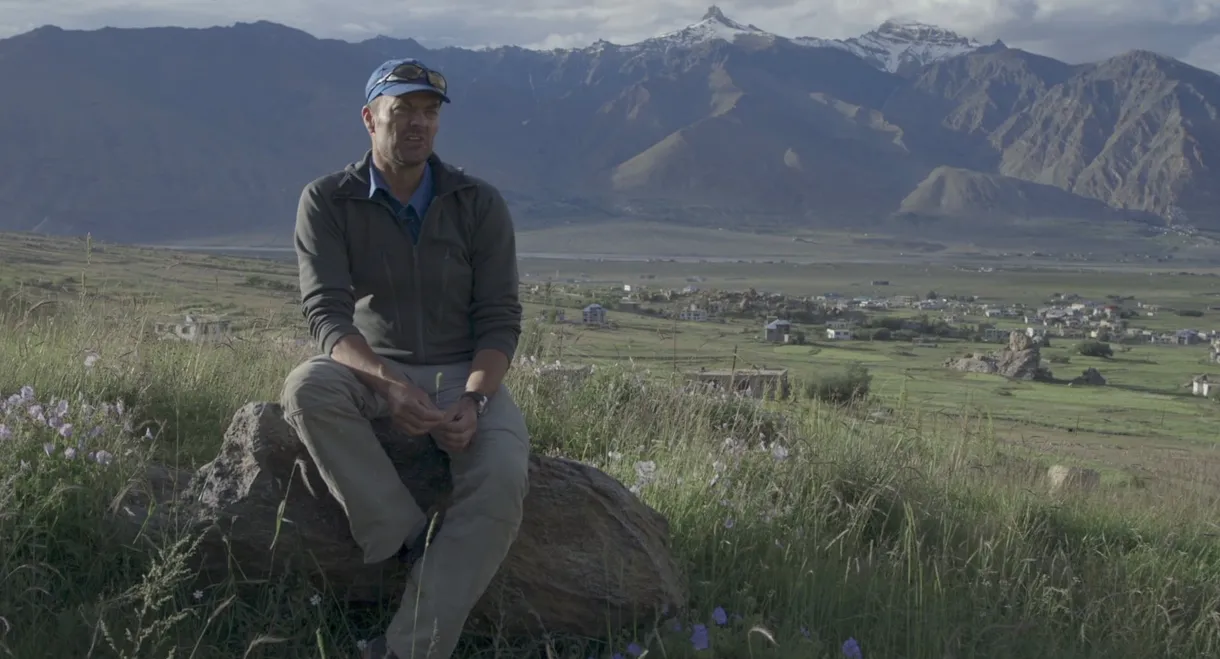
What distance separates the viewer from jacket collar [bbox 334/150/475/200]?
5.09m

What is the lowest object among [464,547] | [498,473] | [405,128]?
[464,547]

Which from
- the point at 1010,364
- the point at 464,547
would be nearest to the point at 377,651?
the point at 464,547

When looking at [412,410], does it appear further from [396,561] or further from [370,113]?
[370,113]

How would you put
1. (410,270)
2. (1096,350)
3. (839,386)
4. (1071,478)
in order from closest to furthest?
(410,270) < (1071,478) < (839,386) < (1096,350)

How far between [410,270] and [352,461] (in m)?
0.95

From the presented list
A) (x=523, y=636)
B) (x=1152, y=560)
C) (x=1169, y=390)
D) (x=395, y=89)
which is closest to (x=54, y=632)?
(x=523, y=636)

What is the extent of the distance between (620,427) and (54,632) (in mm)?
3832

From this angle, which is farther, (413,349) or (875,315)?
(875,315)

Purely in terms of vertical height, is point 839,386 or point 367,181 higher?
point 367,181

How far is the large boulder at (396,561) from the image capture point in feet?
15.4

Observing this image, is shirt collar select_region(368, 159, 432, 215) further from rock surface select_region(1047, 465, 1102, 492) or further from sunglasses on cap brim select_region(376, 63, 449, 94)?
rock surface select_region(1047, 465, 1102, 492)

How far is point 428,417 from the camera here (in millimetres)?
4543

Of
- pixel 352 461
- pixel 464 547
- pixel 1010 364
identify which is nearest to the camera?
pixel 464 547

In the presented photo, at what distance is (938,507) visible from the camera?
6.79 m
